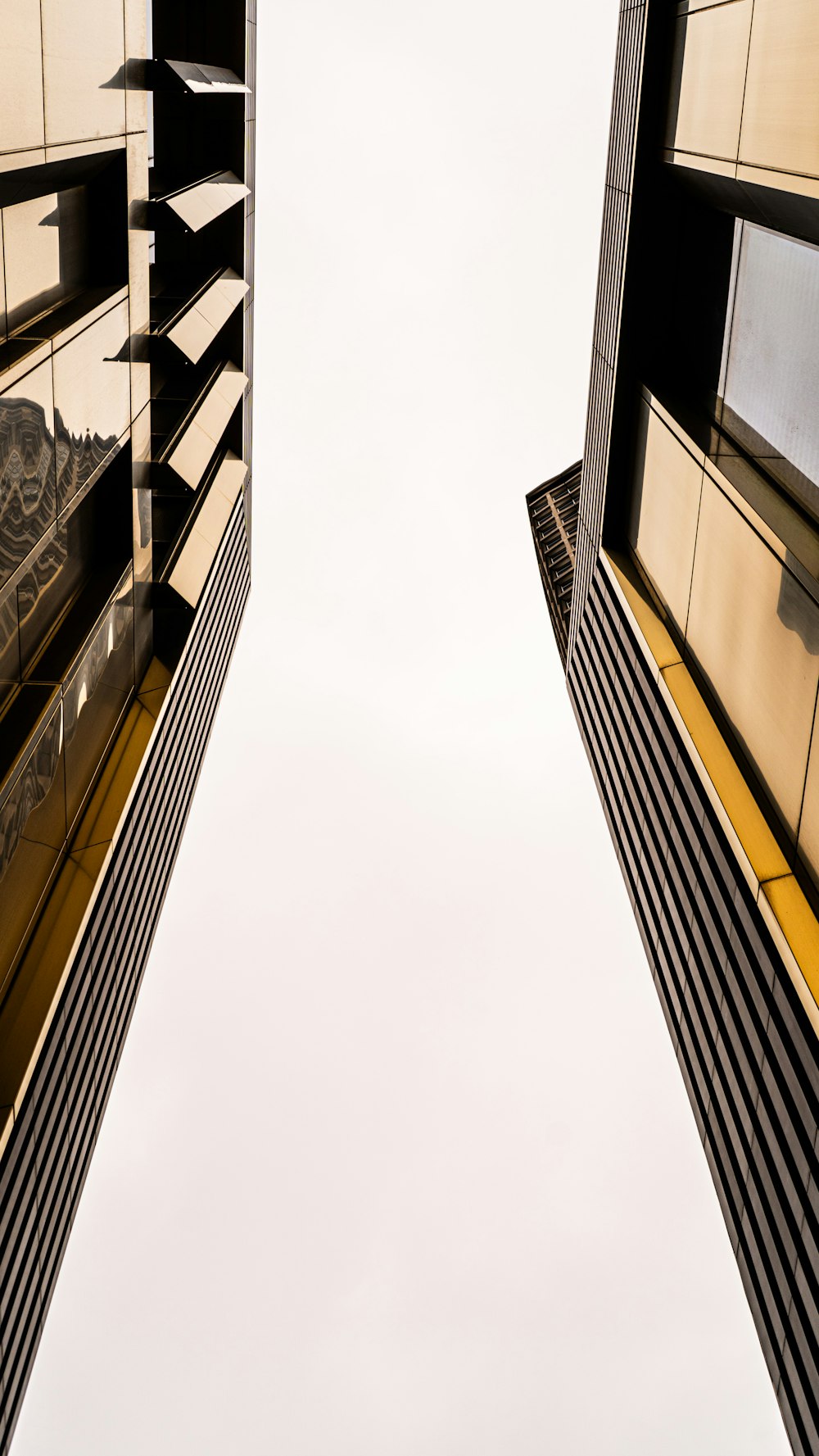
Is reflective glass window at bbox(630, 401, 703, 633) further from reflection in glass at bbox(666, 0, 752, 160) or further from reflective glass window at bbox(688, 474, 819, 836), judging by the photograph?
reflection in glass at bbox(666, 0, 752, 160)

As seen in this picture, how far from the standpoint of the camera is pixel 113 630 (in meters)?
20.3

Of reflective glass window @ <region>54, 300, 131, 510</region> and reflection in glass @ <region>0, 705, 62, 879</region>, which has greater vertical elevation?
reflective glass window @ <region>54, 300, 131, 510</region>

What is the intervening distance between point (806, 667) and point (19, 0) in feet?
42.2

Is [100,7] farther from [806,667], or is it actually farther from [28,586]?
[806,667]

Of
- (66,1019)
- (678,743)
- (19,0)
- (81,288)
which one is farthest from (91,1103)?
(19,0)

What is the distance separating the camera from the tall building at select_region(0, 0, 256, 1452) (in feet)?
47.0

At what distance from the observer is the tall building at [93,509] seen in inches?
564

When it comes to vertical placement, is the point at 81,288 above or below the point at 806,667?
above

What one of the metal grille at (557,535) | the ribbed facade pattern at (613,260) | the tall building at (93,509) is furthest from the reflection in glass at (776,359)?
the metal grille at (557,535)

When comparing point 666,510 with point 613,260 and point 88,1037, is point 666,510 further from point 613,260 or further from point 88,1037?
point 88,1037

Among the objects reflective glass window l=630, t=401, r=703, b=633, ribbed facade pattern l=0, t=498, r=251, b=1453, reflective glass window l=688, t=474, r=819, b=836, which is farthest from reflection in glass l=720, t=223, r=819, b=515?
ribbed facade pattern l=0, t=498, r=251, b=1453

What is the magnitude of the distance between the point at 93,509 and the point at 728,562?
40.3ft

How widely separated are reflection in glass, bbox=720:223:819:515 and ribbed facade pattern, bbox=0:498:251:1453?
14372mm

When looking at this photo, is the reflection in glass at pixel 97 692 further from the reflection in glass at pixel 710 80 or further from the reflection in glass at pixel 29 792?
the reflection in glass at pixel 710 80
